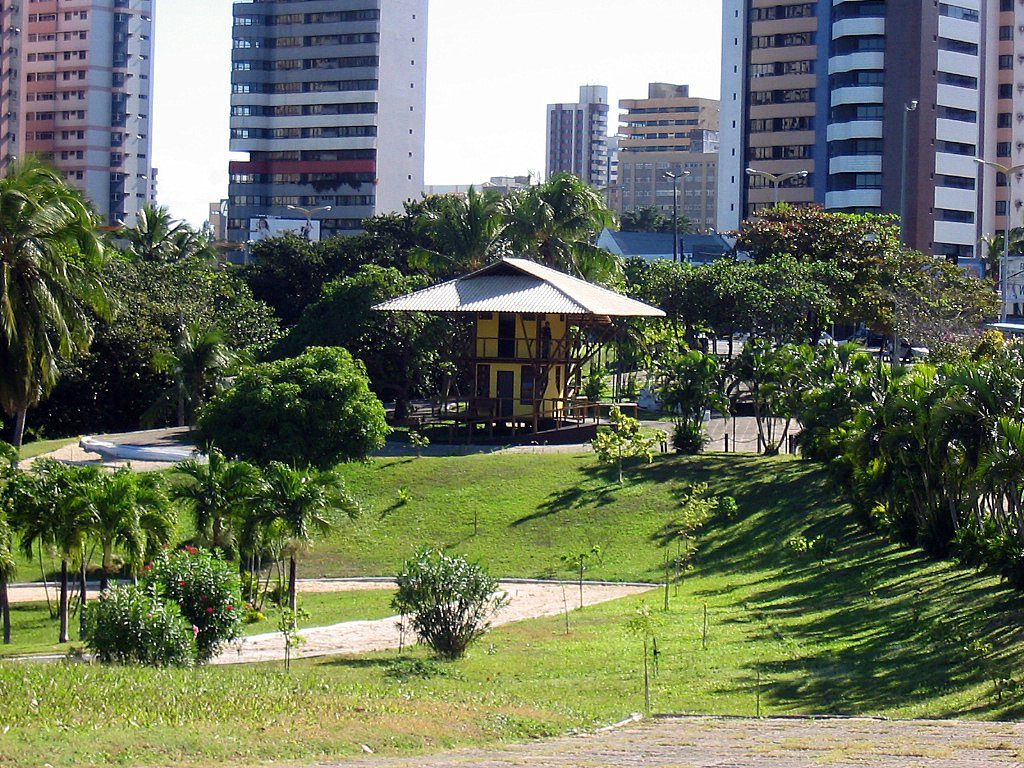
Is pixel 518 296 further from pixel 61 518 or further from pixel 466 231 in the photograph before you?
pixel 61 518

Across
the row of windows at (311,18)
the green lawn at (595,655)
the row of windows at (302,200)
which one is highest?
the row of windows at (311,18)

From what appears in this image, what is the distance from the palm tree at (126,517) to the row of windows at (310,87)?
4142 inches

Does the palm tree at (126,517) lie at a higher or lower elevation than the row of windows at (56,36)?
lower

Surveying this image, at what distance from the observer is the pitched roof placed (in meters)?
53.8

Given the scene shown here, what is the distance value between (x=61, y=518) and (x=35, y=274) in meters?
5.08

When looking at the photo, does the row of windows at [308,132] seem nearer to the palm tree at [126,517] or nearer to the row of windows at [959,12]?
the row of windows at [959,12]

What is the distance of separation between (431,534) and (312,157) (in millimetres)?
96166

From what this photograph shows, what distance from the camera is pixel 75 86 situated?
134125 millimetres

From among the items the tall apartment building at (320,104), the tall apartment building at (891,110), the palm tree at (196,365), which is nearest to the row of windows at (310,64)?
the tall apartment building at (320,104)

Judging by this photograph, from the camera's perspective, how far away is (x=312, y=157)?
437 ft

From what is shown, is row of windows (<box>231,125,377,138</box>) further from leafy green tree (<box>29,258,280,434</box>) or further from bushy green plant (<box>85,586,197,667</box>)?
bushy green plant (<box>85,586,197,667</box>)

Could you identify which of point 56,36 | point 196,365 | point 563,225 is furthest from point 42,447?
point 56,36

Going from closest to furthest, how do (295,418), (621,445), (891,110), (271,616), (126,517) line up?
1. (126,517)
2. (271,616)
3. (295,418)
4. (621,445)
5. (891,110)

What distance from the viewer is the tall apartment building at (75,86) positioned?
133 metres
